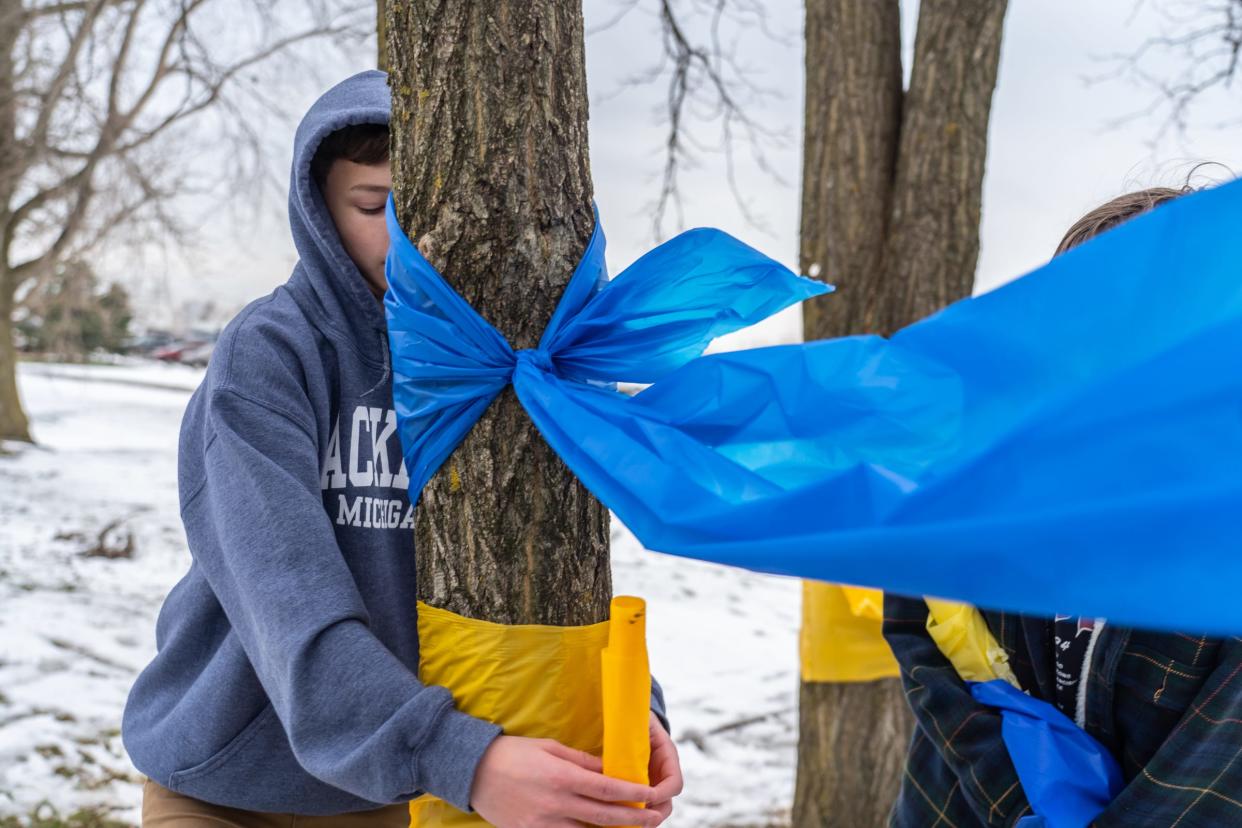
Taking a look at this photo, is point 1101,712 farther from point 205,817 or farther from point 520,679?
point 205,817

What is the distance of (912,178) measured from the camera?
136 inches

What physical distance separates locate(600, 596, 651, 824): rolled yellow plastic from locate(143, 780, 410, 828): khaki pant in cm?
68

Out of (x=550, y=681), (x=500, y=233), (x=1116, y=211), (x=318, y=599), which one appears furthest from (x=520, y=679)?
(x=1116, y=211)

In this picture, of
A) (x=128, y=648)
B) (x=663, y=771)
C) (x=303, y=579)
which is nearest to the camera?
(x=303, y=579)

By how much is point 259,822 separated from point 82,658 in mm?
4117

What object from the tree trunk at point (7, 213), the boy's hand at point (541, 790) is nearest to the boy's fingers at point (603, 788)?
the boy's hand at point (541, 790)

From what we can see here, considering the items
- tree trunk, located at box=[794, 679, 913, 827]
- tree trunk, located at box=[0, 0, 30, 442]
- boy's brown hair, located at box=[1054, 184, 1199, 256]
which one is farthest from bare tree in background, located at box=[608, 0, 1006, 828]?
tree trunk, located at box=[0, 0, 30, 442]

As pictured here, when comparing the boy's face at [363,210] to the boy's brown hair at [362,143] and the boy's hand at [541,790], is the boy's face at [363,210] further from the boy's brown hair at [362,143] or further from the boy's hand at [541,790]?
the boy's hand at [541,790]

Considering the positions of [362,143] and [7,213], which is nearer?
[362,143]

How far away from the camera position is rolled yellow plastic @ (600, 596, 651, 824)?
131cm

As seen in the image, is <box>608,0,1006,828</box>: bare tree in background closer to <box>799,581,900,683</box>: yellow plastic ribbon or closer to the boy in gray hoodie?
<box>799,581,900,683</box>: yellow plastic ribbon

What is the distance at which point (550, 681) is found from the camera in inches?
54.5

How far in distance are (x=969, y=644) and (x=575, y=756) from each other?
83cm

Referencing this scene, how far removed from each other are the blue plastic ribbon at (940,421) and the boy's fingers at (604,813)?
1.12 feet
